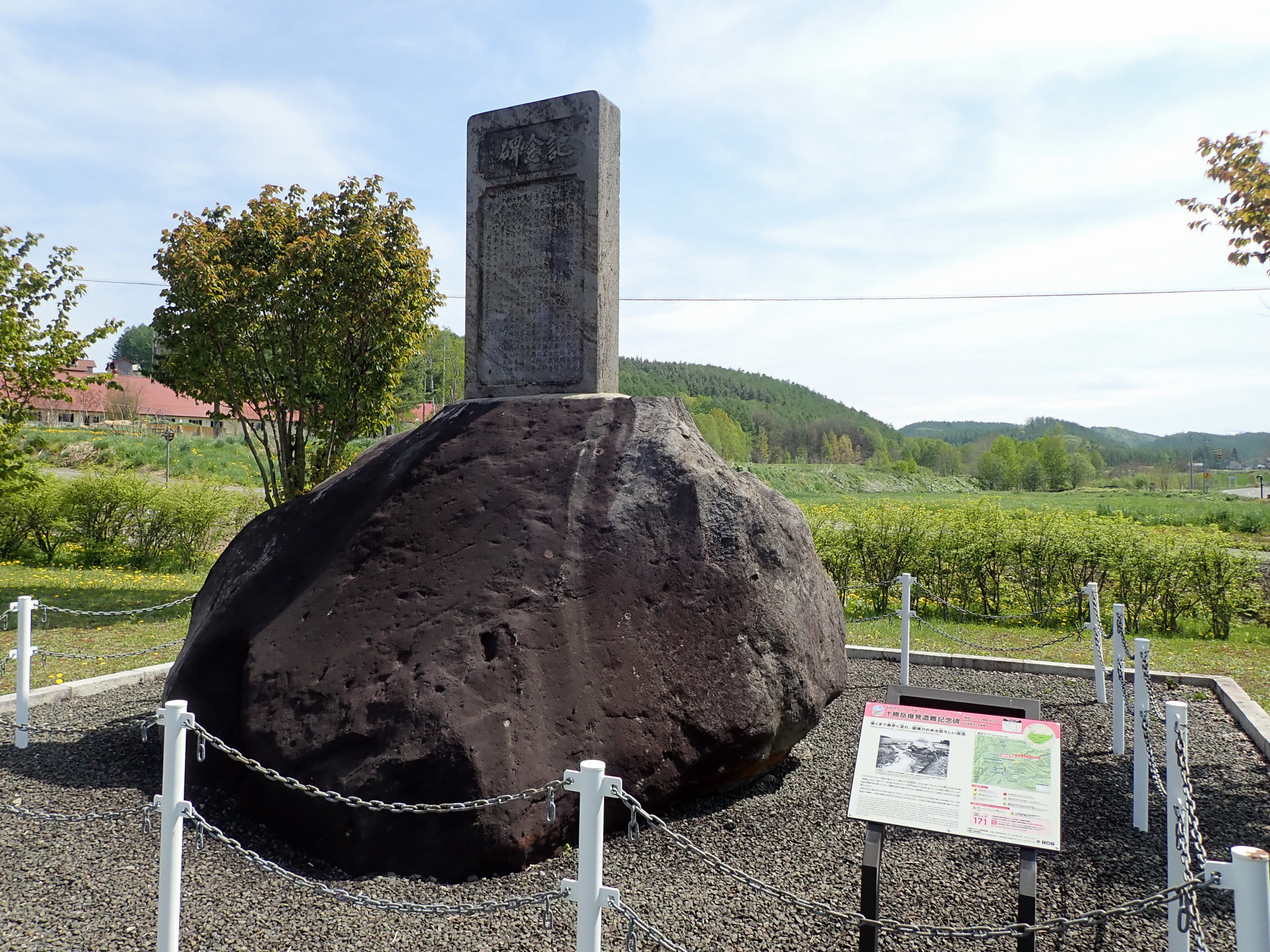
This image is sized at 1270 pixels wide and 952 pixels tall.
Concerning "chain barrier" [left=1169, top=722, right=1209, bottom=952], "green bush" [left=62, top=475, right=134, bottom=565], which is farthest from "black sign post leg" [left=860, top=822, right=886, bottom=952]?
"green bush" [left=62, top=475, right=134, bottom=565]

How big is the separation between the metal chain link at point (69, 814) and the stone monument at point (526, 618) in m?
0.47

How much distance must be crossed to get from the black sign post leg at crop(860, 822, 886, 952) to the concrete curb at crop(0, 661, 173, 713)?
6297mm

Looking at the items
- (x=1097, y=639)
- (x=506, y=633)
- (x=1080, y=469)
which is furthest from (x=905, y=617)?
(x=1080, y=469)

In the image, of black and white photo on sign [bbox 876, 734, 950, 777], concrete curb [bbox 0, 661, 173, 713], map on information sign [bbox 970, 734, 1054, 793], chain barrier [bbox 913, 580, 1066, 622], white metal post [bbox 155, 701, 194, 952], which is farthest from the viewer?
chain barrier [bbox 913, 580, 1066, 622]

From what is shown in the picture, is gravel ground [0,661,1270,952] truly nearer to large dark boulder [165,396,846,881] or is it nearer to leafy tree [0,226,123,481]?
large dark boulder [165,396,846,881]

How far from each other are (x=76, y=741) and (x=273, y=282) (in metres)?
6.17

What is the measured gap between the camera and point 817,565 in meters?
5.51

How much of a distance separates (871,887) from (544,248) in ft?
14.8

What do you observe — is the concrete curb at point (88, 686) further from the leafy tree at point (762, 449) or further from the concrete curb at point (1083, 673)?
the leafy tree at point (762, 449)

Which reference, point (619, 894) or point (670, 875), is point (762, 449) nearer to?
point (670, 875)

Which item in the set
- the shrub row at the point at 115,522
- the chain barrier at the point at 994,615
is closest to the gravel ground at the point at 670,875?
the chain barrier at the point at 994,615

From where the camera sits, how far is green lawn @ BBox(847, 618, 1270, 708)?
8.43 m

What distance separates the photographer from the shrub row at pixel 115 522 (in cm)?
1509

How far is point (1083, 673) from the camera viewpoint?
314 inches
